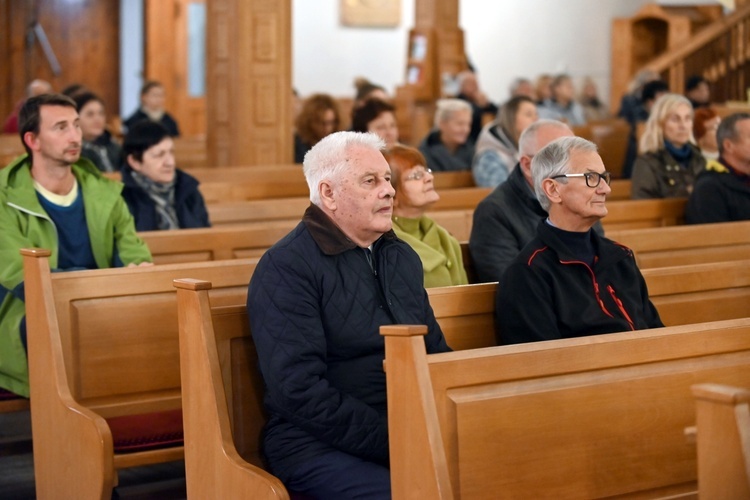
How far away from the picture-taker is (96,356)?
3443mm

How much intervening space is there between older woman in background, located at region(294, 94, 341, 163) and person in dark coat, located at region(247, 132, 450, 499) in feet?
15.5

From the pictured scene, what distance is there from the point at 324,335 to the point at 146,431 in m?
0.90

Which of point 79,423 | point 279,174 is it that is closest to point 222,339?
point 79,423

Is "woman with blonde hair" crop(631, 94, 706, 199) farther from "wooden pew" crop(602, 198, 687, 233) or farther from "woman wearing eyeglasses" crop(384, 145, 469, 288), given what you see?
"woman wearing eyeglasses" crop(384, 145, 469, 288)

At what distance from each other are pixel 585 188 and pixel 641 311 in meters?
0.39

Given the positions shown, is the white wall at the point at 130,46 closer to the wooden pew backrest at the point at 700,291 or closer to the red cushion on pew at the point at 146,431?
the red cushion on pew at the point at 146,431

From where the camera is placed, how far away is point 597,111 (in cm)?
1402

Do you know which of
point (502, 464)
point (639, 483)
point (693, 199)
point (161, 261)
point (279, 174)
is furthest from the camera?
point (279, 174)

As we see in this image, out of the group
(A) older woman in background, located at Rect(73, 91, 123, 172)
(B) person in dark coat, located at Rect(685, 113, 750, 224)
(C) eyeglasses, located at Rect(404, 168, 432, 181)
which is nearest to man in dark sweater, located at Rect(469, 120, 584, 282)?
(C) eyeglasses, located at Rect(404, 168, 432, 181)

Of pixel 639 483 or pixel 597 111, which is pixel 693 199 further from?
pixel 597 111

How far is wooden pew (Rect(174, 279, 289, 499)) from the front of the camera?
2811 millimetres

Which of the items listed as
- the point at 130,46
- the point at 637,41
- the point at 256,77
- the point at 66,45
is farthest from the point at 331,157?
the point at 637,41

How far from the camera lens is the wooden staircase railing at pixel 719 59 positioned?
13.6 metres

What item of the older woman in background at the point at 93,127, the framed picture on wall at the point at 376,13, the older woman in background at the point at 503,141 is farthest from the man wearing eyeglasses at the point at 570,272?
the framed picture on wall at the point at 376,13
